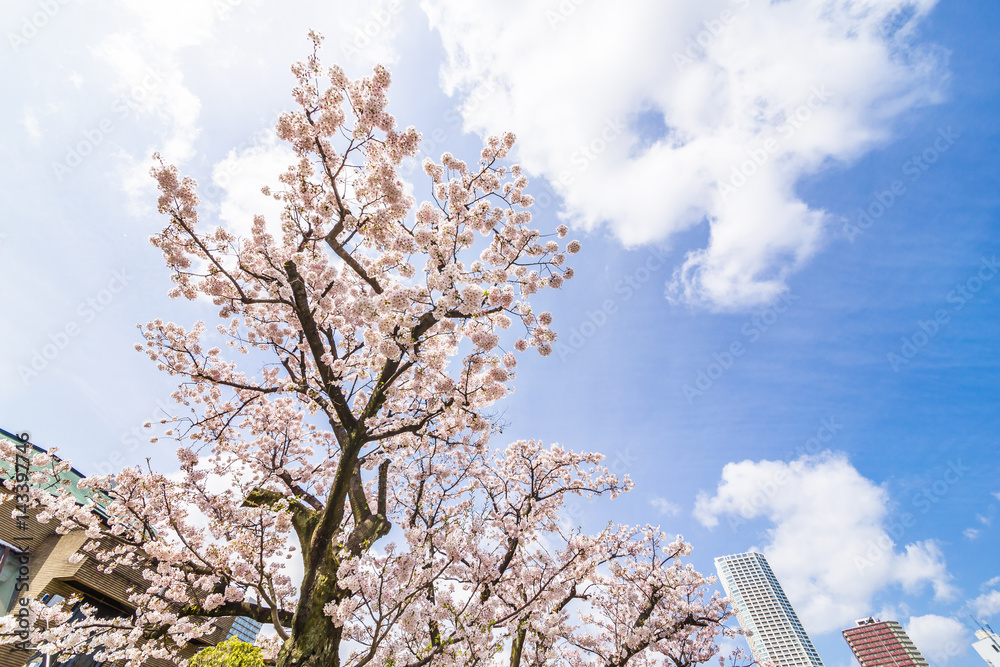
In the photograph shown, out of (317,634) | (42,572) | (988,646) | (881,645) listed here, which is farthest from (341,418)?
(881,645)

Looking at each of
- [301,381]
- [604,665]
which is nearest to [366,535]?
[301,381]

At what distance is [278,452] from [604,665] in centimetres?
1088

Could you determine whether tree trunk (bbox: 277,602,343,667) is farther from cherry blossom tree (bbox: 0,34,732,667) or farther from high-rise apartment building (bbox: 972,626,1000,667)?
high-rise apartment building (bbox: 972,626,1000,667)

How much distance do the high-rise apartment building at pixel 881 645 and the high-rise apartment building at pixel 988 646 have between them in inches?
5293

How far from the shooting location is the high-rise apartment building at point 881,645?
180m

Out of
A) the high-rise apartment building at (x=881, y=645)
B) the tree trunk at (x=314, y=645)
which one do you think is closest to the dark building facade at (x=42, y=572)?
the tree trunk at (x=314, y=645)

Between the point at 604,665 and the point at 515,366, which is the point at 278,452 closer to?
the point at 515,366

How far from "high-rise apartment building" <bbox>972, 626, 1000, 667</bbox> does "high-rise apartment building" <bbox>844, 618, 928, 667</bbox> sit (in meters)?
134

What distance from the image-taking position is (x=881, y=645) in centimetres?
18525

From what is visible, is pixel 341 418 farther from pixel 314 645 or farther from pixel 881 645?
pixel 881 645

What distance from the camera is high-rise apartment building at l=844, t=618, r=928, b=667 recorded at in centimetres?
17975

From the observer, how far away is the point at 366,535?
→ 7223 millimetres

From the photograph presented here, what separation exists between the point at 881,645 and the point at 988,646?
151711 mm

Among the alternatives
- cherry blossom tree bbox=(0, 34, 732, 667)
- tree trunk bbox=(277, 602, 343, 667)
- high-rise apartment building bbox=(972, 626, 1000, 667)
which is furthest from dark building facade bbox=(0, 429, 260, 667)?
high-rise apartment building bbox=(972, 626, 1000, 667)
